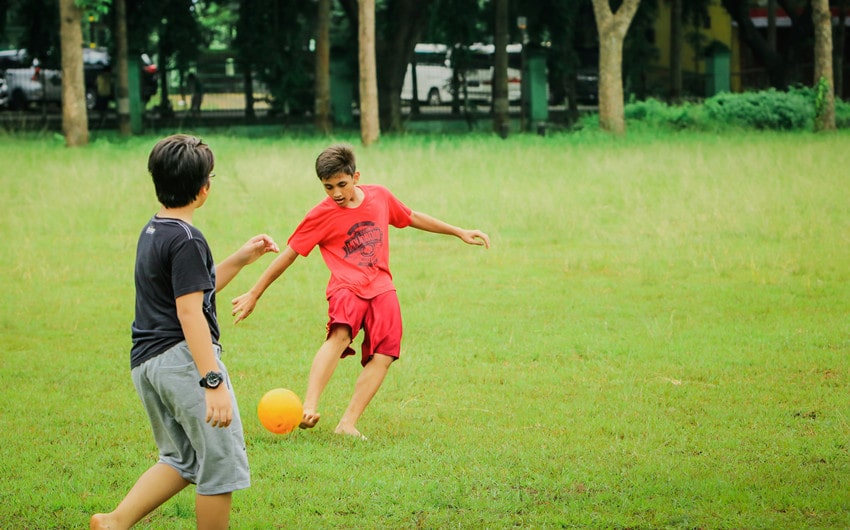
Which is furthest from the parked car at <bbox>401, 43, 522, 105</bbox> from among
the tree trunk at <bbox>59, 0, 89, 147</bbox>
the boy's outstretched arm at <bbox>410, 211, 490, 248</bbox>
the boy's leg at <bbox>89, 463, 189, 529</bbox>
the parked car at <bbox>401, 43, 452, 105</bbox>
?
the boy's leg at <bbox>89, 463, 189, 529</bbox>

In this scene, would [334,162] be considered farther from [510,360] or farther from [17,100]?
[17,100]

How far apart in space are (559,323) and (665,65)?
41508mm

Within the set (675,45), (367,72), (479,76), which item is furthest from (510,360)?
(675,45)

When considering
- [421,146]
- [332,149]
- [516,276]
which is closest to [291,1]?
[421,146]

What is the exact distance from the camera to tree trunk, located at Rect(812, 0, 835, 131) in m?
29.1

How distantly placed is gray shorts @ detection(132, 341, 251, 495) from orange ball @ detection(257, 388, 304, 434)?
1.60 metres

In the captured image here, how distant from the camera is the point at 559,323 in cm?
897

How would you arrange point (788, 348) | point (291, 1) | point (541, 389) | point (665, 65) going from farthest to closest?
point (665, 65), point (291, 1), point (788, 348), point (541, 389)

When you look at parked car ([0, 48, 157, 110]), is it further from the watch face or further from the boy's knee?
the watch face

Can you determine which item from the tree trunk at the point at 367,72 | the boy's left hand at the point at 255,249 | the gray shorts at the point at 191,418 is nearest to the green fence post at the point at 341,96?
the tree trunk at the point at 367,72

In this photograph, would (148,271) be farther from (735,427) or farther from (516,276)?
(516,276)

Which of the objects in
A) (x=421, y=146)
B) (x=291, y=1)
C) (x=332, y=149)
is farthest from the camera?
(x=291, y=1)

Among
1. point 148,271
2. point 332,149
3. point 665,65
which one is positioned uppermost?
point 665,65

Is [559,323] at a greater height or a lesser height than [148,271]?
lesser
